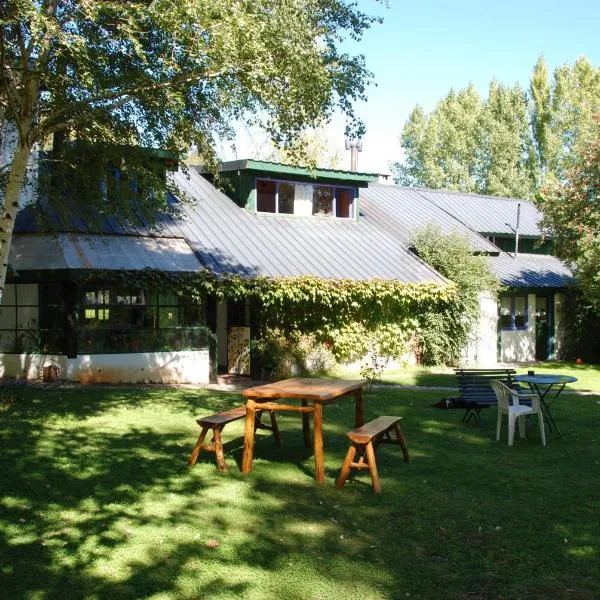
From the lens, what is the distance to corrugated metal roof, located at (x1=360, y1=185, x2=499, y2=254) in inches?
944

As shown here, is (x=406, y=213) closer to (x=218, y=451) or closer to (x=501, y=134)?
(x=218, y=451)

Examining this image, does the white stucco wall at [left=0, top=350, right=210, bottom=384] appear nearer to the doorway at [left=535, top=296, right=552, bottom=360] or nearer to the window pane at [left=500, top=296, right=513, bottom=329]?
the window pane at [left=500, top=296, right=513, bottom=329]

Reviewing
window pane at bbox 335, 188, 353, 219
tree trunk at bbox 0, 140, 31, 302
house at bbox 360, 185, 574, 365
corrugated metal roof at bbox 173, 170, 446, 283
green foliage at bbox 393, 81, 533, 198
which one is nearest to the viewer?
tree trunk at bbox 0, 140, 31, 302

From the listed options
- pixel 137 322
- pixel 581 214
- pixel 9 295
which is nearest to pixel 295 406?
pixel 137 322

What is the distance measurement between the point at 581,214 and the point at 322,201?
774 cm

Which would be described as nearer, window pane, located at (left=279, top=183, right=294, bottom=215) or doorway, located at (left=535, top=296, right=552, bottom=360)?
window pane, located at (left=279, top=183, right=294, bottom=215)

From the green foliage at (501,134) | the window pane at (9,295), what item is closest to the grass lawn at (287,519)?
the window pane at (9,295)

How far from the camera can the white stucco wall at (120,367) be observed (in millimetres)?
15547

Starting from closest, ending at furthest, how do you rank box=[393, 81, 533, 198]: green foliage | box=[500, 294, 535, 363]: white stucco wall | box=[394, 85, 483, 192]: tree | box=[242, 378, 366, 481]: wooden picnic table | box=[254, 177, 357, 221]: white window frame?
box=[242, 378, 366, 481]: wooden picnic table
box=[254, 177, 357, 221]: white window frame
box=[500, 294, 535, 363]: white stucco wall
box=[393, 81, 533, 198]: green foliage
box=[394, 85, 483, 192]: tree

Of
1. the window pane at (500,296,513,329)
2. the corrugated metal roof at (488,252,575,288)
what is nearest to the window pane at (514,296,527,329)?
the window pane at (500,296,513,329)

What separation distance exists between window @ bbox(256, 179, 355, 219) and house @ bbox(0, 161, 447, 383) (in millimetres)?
723

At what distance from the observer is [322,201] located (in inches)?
883

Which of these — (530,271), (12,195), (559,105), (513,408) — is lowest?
(513,408)

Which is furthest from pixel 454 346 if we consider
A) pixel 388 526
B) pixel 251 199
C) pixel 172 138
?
pixel 388 526
